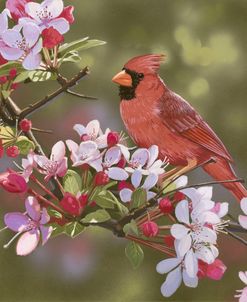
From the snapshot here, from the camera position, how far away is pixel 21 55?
1.44 metres

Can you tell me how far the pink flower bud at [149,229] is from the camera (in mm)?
1435

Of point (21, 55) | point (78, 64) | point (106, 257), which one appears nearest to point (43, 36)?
point (21, 55)

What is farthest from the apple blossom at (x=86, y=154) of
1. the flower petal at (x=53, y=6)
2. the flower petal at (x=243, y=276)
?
the flower petal at (x=243, y=276)

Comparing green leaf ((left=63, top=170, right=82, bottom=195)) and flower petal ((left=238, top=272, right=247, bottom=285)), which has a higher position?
green leaf ((left=63, top=170, right=82, bottom=195))

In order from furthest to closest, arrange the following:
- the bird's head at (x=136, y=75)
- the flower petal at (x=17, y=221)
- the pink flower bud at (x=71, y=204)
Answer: the bird's head at (x=136, y=75) < the flower petal at (x=17, y=221) < the pink flower bud at (x=71, y=204)

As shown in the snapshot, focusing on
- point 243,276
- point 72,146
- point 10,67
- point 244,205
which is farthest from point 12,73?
point 243,276

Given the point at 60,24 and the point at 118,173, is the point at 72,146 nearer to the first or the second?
the point at 118,173

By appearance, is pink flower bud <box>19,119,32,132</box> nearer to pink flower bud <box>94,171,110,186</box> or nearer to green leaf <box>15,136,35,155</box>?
green leaf <box>15,136,35,155</box>

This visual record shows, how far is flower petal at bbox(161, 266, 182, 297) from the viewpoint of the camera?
1544 millimetres

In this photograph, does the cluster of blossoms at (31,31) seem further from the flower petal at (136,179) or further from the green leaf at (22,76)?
the flower petal at (136,179)

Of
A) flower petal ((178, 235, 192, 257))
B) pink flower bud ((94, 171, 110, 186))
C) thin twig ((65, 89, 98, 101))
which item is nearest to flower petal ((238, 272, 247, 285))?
flower petal ((178, 235, 192, 257))

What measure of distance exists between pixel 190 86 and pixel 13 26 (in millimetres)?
483

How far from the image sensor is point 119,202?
1.44 meters

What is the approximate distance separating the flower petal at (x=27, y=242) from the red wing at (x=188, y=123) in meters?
0.41
